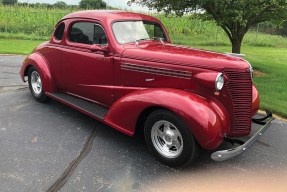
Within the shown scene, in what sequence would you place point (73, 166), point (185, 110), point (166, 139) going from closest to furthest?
point (185, 110)
point (73, 166)
point (166, 139)

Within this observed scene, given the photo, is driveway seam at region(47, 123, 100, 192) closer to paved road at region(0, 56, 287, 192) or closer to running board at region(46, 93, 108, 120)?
paved road at region(0, 56, 287, 192)

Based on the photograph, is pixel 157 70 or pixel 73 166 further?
pixel 157 70

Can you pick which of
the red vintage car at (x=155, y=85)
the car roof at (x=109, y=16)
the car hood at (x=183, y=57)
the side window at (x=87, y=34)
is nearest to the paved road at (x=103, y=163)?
the red vintage car at (x=155, y=85)

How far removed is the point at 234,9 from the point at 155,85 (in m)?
5.07

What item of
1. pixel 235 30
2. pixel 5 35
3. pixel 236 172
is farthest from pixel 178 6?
pixel 5 35

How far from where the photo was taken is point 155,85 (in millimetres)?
4527

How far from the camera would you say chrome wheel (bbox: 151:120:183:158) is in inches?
165

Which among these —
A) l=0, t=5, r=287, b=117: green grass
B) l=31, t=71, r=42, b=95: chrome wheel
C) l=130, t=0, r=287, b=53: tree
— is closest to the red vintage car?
l=31, t=71, r=42, b=95: chrome wheel

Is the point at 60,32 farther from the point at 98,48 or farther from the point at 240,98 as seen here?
the point at 240,98

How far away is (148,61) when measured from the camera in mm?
4613

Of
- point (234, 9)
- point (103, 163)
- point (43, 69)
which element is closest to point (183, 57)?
point (103, 163)

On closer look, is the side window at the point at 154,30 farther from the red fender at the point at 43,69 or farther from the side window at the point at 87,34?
the red fender at the point at 43,69

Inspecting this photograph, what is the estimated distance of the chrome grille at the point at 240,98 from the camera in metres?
4.12

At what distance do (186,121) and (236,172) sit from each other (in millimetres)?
1005
